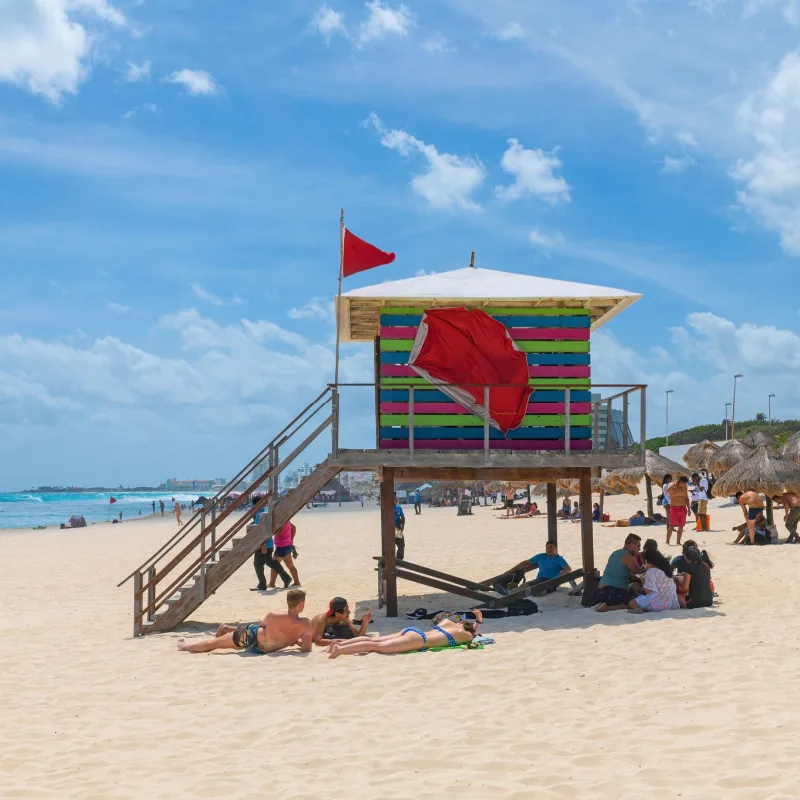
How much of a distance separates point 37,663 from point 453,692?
520cm

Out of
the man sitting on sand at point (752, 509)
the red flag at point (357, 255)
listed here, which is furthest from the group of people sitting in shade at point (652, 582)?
the man sitting on sand at point (752, 509)

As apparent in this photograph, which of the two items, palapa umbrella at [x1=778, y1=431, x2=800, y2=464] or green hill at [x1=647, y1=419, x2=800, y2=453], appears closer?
palapa umbrella at [x1=778, y1=431, x2=800, y2=464]

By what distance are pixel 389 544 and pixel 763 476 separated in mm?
12315

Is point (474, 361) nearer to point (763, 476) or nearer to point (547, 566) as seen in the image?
point (547, 566)

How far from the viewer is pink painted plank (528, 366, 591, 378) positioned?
1345cm

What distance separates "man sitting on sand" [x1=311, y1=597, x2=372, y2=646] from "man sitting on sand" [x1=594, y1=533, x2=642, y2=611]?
354cm

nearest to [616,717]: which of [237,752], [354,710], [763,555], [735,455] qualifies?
[354,710]

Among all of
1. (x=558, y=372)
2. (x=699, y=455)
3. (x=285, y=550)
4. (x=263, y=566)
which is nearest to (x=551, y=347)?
(x=558, y=372)

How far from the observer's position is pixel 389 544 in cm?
1345

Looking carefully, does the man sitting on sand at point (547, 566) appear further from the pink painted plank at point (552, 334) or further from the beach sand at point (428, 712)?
the pink painted plank at point (552, 334)

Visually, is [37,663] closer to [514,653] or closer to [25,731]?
[25,731]

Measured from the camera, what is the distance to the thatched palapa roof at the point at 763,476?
69.9ft

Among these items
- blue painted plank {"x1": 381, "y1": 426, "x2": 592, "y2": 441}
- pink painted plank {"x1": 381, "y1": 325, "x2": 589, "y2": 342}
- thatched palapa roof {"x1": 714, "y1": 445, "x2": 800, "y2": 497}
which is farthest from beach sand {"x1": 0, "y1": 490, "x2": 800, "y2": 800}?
thatched palapa roof {"x1": 714, "y1": 445, "x2": 800, "y2": 497}

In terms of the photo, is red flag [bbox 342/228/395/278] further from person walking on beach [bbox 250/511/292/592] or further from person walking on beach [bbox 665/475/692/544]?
person walking on beach [bbox 665/475/692/544]
